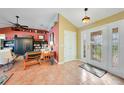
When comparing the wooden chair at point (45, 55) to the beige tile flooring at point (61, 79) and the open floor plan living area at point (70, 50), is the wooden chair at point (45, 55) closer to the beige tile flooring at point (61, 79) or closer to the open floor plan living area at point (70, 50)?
the open floor plan living area at point (70, 50)

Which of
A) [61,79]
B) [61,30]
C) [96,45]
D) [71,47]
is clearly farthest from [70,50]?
[61,79]

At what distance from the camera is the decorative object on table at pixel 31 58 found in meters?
3.50

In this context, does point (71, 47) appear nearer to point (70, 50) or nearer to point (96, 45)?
point (70, 50)

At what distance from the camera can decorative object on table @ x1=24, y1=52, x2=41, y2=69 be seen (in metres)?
3.50

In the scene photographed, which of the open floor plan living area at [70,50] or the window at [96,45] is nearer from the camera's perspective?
the open floor plan living area at [70,50]

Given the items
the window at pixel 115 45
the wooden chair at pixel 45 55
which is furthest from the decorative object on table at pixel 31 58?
the window at pixel 115 45

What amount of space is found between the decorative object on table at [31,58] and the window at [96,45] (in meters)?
2.74

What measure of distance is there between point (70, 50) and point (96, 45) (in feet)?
4.80

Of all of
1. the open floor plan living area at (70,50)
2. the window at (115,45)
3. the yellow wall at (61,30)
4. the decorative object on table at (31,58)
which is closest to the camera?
the open floor plan living area at (70,50)
